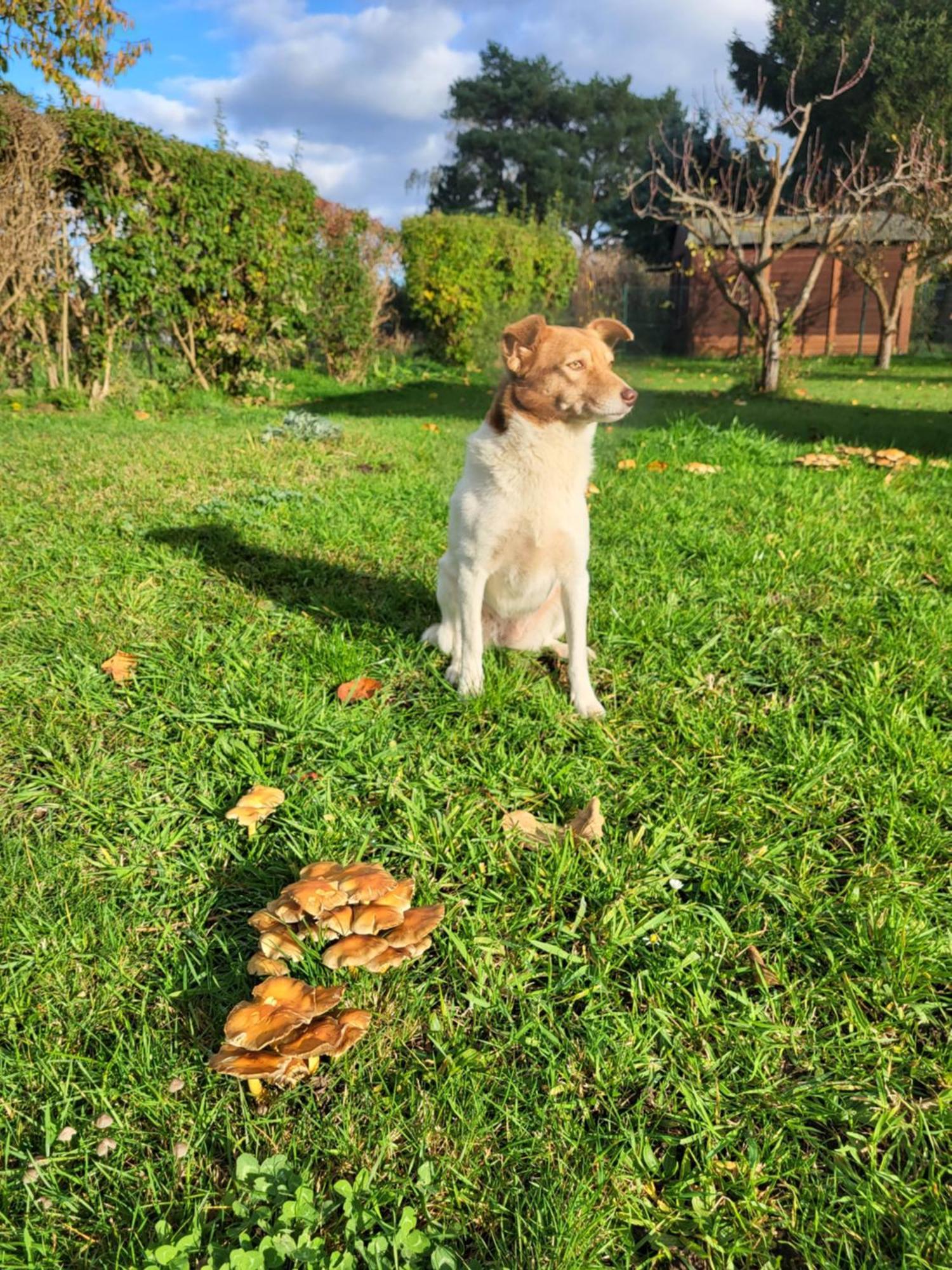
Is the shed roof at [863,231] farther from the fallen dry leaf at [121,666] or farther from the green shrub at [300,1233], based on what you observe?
the green shrub at [300,1233]

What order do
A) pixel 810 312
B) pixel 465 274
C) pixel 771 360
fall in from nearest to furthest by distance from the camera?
pixel 771 360, pixel 465 274, pixel 810 312

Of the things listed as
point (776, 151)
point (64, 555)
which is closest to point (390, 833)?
point (64, 555)

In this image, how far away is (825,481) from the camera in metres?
5.58

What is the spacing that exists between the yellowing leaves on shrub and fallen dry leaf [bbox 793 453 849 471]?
535 cm

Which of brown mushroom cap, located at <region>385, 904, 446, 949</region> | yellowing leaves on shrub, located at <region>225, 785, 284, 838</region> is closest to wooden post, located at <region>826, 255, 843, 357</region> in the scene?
yellowing leaves on shrub, located at <region>225, 785, 284, 838</region>

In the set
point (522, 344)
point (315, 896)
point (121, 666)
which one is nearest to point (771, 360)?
point (522, 344)

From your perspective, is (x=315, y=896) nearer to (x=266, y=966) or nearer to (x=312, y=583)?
(x=266, y=966)

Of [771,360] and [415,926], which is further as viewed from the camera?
[771,360]

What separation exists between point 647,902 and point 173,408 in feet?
29.9

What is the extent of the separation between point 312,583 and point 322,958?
2440mm

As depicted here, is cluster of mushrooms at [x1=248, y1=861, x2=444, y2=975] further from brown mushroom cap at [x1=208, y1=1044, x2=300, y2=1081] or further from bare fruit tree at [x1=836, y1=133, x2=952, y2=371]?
bare fruit tree at [x1=836, y1=133, x2=952, y2=371]

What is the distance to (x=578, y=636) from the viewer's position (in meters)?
2.83

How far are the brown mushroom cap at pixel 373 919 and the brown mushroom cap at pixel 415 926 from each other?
0.06 ft

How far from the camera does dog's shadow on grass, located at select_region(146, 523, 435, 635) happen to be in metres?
3.49
